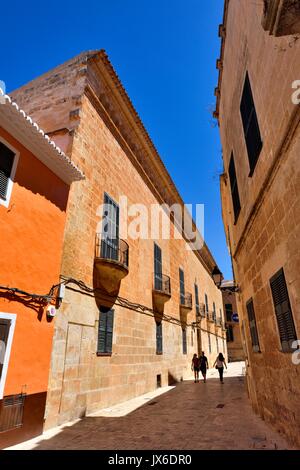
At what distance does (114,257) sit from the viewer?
8695 mm

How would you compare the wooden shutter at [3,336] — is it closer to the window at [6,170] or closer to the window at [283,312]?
the window at [6,170]

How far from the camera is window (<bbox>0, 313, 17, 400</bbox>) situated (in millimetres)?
4668

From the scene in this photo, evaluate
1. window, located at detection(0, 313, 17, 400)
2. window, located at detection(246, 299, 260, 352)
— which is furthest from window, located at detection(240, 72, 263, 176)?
window, located at detection(0, 313, 17, 400)

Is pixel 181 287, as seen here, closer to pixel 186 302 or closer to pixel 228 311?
pixel 186 302

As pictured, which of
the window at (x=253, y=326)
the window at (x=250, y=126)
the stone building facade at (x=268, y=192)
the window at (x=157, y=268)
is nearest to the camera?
the stone building facade at (x=268, y=192)

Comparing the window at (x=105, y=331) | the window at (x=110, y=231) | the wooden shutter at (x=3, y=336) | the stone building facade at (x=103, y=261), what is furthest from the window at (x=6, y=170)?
the window at (x=105, y=331)

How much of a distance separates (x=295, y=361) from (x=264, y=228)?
86.6 inches

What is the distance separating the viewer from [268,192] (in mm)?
4703

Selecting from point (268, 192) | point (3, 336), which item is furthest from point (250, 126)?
point (3, 336)

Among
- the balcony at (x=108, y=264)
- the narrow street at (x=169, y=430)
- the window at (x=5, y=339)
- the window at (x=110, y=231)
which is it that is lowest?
the narrow street at (x=169, y=430)

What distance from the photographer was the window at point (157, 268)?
12.5 m

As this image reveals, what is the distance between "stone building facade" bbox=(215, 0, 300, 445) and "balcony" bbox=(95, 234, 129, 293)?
11.4 ft

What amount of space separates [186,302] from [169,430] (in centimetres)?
1135
